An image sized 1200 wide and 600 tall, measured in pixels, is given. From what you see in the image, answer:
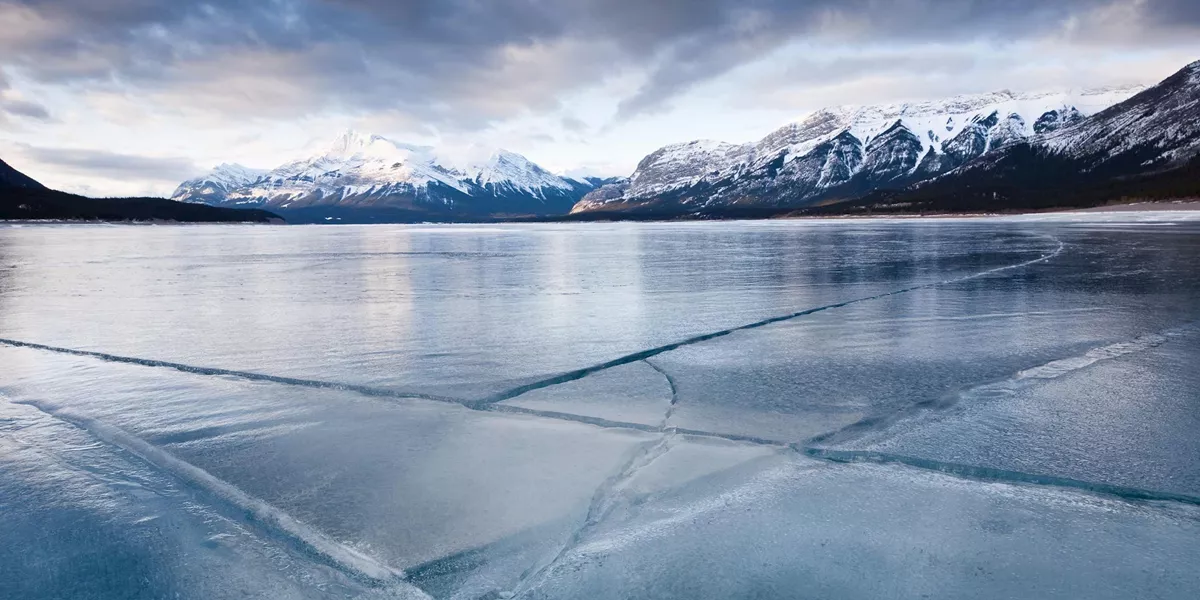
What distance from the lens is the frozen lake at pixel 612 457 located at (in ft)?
12.9

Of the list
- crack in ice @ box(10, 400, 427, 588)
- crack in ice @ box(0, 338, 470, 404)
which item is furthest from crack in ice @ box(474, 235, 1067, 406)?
crack in ice @ box(10, 400, 427, 588)

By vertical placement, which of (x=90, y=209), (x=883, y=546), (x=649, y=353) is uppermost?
(x=90, y=209)

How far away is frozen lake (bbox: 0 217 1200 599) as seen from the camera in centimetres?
394

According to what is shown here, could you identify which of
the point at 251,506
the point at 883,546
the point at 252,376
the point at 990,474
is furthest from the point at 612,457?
the point at 252,376

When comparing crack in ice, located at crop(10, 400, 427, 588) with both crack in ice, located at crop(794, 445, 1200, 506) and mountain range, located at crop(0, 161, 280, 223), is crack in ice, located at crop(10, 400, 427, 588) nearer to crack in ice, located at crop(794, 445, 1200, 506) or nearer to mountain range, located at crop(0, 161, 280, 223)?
crack in ice, located at crop(794, 445, 1200, 506)

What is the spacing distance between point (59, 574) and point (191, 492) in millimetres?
1097

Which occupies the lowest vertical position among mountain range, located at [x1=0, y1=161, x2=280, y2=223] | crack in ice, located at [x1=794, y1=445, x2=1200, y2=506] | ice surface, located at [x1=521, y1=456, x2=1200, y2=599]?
ice surface, located at [x1=521, y1=456, x2=1200, y2=599]

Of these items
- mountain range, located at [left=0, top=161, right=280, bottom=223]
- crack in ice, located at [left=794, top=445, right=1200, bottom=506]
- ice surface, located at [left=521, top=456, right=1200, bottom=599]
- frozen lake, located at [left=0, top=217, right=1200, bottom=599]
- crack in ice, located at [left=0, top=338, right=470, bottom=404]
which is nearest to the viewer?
ice surface, located at [left=521, top=456, right=1200, bottom=599]

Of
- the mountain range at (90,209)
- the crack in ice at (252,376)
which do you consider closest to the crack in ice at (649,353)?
the crack in ice at (252,376)

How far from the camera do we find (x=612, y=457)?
5.63m

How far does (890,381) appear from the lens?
7.82 m

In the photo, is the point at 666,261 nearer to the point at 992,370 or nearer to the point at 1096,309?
the point at 1096,309

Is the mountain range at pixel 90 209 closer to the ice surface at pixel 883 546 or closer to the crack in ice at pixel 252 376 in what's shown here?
the crack in ice at pixel 252 376

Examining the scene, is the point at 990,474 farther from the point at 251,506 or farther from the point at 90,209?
the point at 90,209
